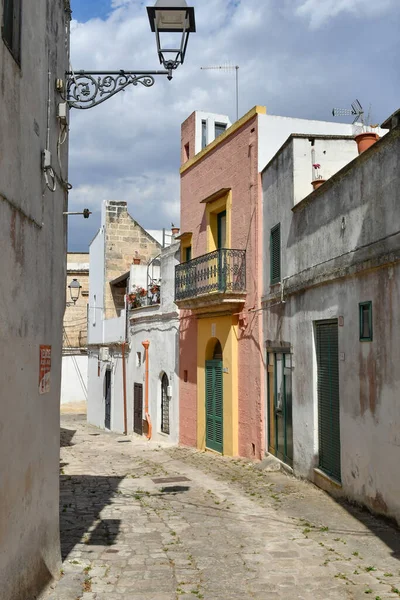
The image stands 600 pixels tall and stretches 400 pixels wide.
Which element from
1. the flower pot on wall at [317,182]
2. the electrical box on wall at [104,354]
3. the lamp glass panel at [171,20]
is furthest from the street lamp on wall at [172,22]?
the electrical box on wall at [104,354]

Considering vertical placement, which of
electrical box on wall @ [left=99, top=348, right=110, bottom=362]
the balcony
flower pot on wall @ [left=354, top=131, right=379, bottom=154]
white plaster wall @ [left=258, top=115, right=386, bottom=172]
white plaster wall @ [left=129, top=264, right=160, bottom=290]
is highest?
white plaster wall @ [left=258, top=115, right=386, bottom=172]

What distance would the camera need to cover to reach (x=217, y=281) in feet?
53.1

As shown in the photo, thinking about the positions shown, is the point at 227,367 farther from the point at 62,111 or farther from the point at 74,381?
the point at 74,381

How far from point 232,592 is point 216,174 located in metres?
13.1

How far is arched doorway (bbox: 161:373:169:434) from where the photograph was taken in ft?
68.2

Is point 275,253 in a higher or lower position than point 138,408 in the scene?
higher

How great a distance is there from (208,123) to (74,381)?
64.5 feet

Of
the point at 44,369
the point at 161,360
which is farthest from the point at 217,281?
the point at 44,369

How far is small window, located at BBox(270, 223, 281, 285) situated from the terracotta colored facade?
0.95 m

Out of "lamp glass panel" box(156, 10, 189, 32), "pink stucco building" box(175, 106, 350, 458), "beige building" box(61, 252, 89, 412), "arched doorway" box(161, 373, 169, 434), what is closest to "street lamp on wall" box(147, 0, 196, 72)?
"lamp glass panel" box(156, 10, 189, 32)

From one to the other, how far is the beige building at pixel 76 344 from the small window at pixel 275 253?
20.9 metres

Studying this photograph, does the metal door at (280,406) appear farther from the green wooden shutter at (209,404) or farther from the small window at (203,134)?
the small window at (203,134)

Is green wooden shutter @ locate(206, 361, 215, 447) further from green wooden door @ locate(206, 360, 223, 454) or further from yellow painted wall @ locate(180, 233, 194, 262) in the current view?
yellow painted wall @ locate(180, 233, 194, 262)

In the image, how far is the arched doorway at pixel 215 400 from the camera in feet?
56.1
